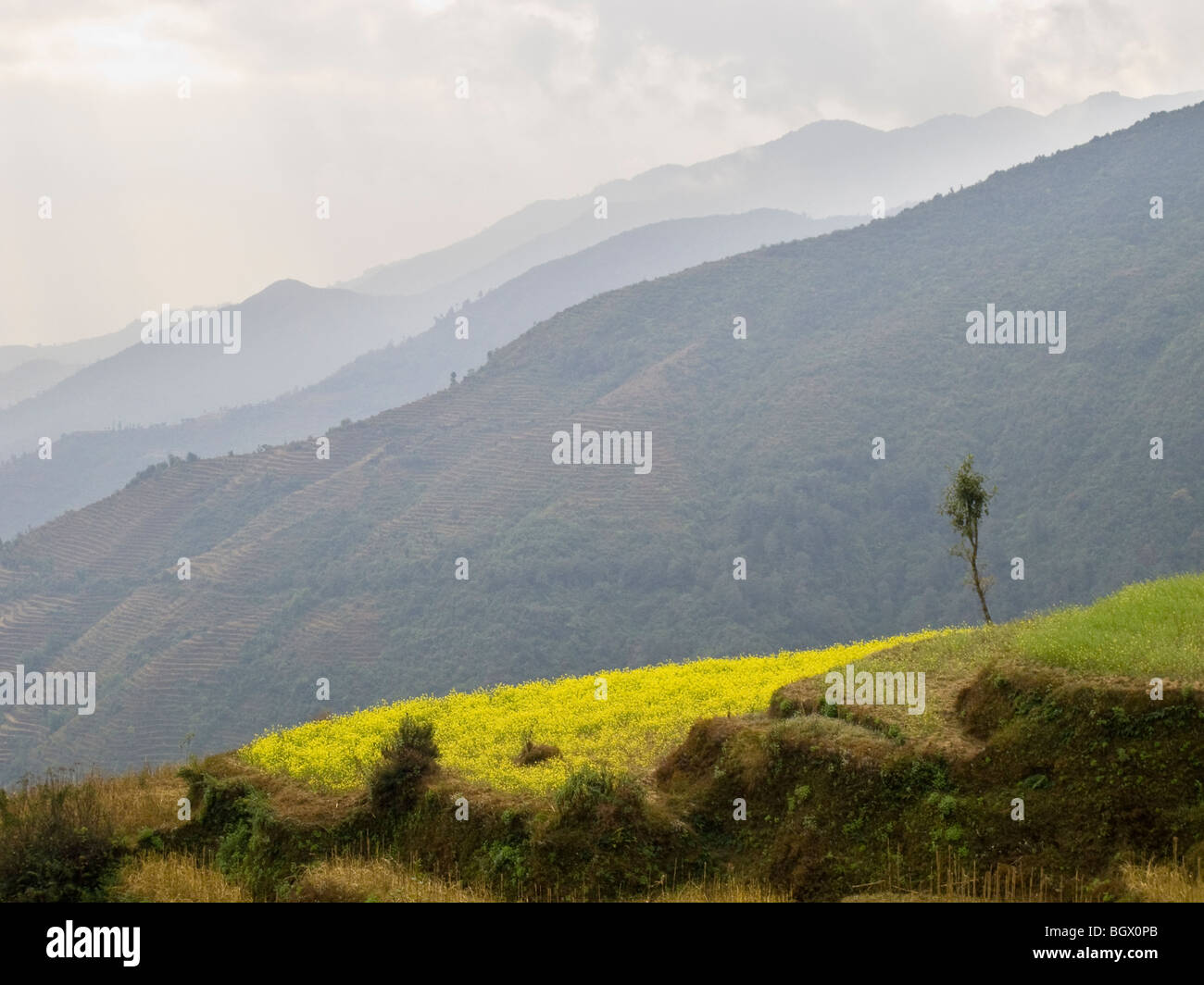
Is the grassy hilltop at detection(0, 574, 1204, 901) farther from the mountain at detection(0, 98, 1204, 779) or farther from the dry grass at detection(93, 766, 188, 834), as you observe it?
the mountain at detection(0, 98, 1204, 779)

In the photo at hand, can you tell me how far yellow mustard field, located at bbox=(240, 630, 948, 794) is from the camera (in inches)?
803

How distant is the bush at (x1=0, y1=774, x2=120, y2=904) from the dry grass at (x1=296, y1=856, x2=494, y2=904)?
3.75 m

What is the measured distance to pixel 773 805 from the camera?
52.2 feet

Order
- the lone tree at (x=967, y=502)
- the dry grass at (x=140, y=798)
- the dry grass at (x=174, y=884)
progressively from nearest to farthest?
the dry grass at (x=174, y=884), the dry grass at (x=140, y=798), the lone tree at (x=967, y=502)

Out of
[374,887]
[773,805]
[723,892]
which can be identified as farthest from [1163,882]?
[374,887]

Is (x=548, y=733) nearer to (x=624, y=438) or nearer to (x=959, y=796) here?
(x=959, y=796)

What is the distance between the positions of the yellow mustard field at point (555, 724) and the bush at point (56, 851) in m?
3.93

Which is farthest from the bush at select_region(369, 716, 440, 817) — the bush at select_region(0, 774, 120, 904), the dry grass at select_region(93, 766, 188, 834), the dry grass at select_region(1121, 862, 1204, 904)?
the dry grass at select_region(1121, 862, 1204, 904)

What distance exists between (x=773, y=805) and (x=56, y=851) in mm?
11083

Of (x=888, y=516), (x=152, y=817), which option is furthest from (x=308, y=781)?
(x=888, y=516)

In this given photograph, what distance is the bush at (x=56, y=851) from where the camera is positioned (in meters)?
16.4

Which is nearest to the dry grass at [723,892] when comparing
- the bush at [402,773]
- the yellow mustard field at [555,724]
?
the yellow mustard field at [555,724]

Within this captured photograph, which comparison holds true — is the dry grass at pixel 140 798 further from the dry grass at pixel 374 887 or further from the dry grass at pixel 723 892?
the dry grass at pixel 723 892

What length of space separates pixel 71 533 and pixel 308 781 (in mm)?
158029
